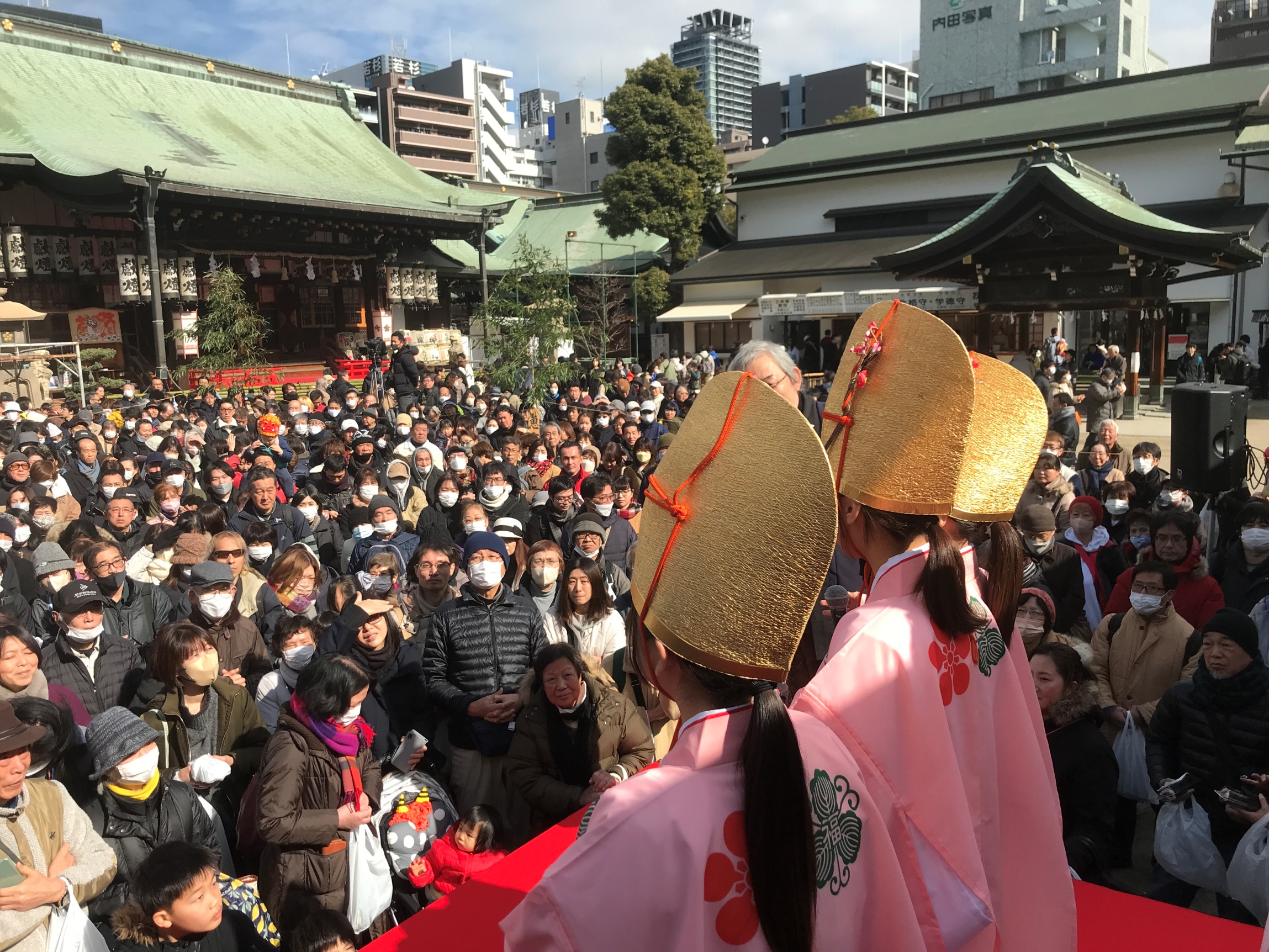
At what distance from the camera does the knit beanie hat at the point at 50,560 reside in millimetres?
5098

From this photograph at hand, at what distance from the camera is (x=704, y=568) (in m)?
1.24

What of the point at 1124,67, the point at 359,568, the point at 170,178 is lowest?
the point at 359,568

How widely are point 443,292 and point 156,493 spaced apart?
20.4 m

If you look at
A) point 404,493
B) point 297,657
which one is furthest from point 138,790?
point 404,493

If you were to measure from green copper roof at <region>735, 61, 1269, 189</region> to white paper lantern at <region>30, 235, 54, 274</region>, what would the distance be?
1816cm

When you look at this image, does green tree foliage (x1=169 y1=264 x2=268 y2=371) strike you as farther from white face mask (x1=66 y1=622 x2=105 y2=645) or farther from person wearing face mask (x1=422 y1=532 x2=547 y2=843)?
person wearing face mask (x1=422 y1=532 x2=547 y2=843)

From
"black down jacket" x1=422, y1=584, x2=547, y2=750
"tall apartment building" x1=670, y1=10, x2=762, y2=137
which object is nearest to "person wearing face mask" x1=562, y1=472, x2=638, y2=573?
"black down jacket" x1=422, y1=584, x2=547, y2=750

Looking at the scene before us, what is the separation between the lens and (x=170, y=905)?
250cm

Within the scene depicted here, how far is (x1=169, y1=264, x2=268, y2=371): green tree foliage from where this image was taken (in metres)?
17.3

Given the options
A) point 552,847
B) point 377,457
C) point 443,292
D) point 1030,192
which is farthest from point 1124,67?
point 552,847

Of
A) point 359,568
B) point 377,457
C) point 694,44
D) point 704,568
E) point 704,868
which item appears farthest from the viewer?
point 694,44

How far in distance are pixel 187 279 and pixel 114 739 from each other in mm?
18474

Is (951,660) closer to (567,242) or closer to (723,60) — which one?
(567,242)

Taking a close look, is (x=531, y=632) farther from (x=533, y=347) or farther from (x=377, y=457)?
(x=533, y=347)
